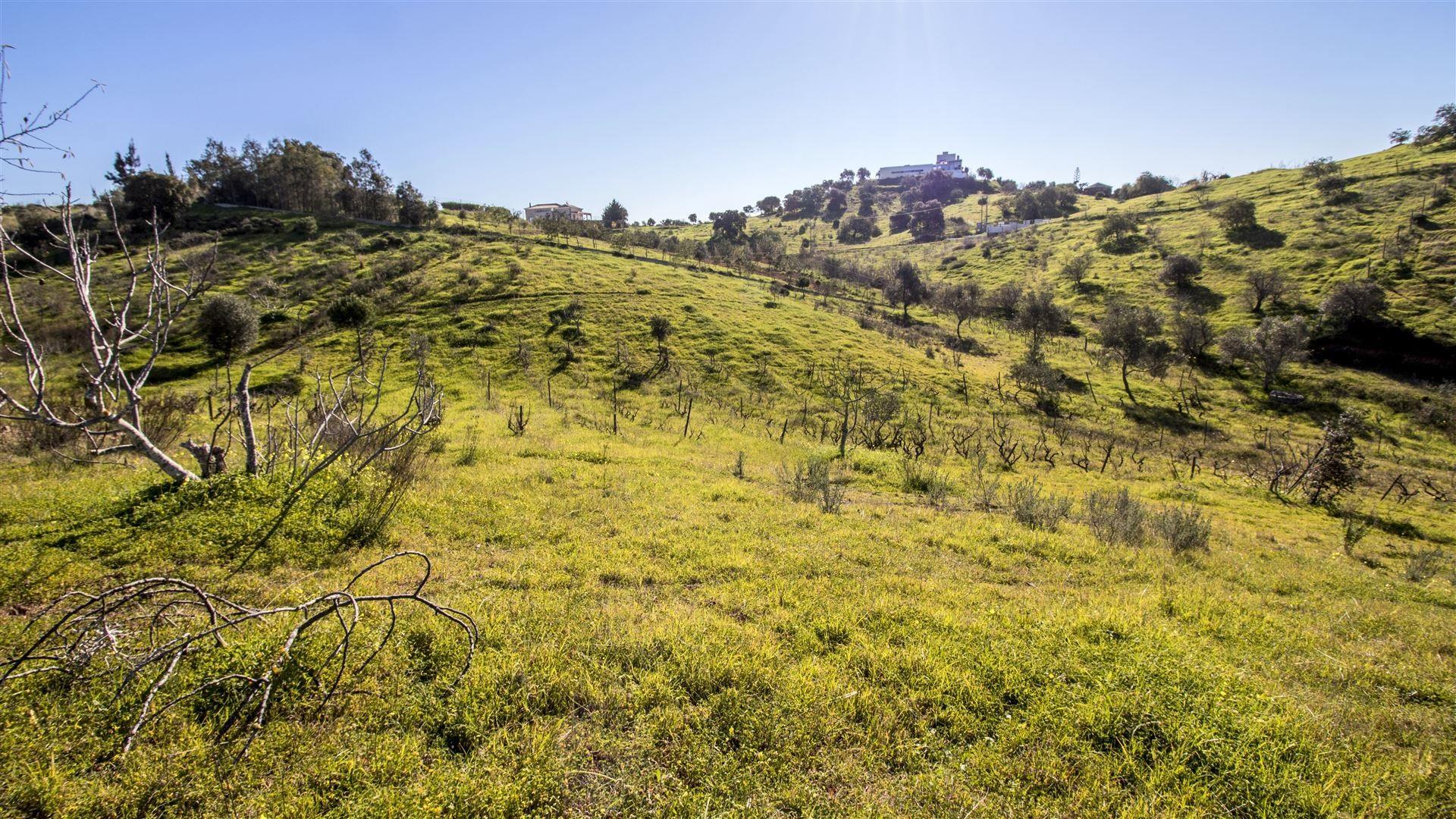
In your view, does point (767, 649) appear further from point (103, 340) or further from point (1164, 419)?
point (1164, 419)

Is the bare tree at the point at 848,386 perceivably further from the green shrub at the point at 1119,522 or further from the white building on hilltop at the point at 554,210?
the white building on hilltop at the point at 554,210

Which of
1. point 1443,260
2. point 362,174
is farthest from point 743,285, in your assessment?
point 1443,260

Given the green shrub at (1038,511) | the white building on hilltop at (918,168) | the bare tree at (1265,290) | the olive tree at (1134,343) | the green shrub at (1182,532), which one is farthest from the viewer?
the white building on hilltop at (918,168)

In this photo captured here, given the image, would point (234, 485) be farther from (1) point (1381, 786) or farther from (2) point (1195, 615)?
(2) point (1195, 615)

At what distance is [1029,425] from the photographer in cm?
2861

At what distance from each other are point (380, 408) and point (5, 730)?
23037 millimetres

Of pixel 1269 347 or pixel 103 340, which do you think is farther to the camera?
pixel 1269 347

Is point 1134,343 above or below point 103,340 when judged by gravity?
below

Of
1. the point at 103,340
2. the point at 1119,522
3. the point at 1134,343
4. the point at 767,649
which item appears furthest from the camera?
the point at 1134,343

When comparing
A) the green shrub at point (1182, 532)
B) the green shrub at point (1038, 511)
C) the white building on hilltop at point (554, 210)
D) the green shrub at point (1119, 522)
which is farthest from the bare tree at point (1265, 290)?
the white building on hilltop at point (554, 210)

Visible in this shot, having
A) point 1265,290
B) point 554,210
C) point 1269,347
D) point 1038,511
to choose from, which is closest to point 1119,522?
point 1038,511

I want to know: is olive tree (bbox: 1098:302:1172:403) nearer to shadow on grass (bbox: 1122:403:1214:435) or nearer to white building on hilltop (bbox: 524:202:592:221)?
shadow on grass (bbox: 1122:403:1214:435)

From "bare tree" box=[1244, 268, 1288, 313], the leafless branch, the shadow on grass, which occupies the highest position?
"bare tree" box=[1244, 268, 1288, 313]

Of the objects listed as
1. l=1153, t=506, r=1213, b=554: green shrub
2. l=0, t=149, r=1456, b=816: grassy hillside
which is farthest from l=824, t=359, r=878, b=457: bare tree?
l=1153, t=506, r=1213, b=554: green shrub
